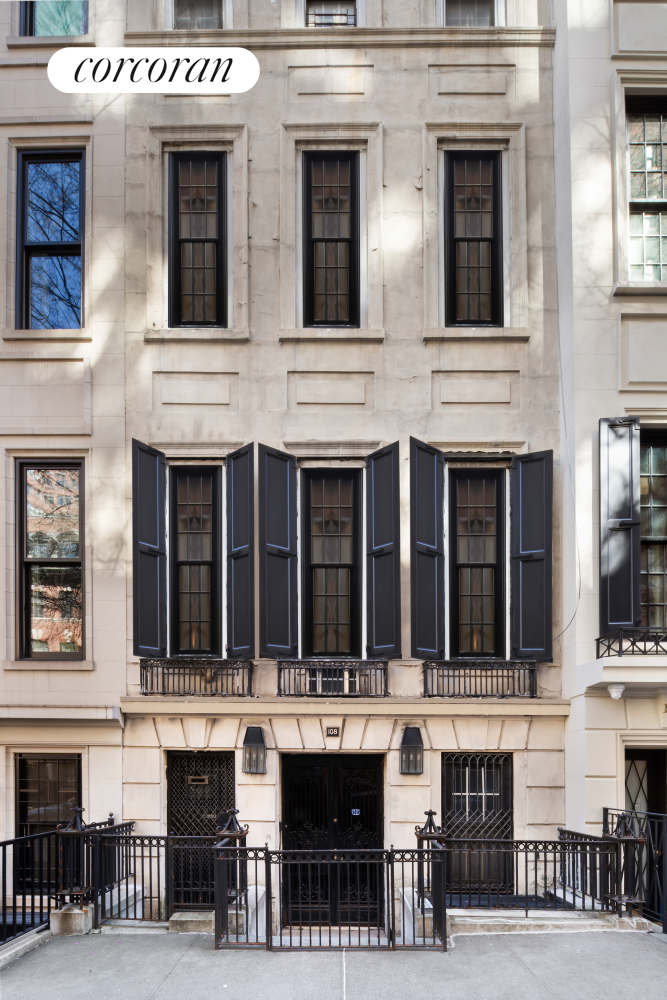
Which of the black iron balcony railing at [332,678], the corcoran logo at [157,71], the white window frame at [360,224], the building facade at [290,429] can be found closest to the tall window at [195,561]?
the building facade at [290,429]

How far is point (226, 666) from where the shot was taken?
11727 millimetres

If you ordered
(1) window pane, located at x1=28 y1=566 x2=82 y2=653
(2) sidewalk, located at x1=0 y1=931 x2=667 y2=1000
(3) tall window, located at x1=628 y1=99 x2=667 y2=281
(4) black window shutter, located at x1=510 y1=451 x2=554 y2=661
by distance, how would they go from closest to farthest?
(2) sidewalk, located at x1=0 y1=931 x2=667 y2=1000
(4) black window shutter, located at x1=510 y1=451 x2=554 y2=661
(3) tall window, located at x1=628 y1=99 x2=667 y2=281
(1) window pane, located at x1=28 y1=566 x2=82 y2=653

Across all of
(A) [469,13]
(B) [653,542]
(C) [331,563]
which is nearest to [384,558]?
(C) [331,563]

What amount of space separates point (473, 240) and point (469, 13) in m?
3.56

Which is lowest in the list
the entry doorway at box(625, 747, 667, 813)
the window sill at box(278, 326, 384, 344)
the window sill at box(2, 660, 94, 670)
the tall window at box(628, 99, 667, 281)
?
the entry doorway at box(625, 747, 667, 813)

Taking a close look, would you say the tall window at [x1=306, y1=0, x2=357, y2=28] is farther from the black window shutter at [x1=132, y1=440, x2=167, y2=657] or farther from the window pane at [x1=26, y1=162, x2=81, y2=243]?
the black window shutter at [x1=132, y1=440, x2=167, y2=657]

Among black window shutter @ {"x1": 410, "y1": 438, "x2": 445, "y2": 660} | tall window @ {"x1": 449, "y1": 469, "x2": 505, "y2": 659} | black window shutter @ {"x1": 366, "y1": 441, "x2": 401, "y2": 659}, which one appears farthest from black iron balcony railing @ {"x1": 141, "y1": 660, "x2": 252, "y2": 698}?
tall window @ {"x1": 449, "y1": 469, "x2": 505, "y2": 659}

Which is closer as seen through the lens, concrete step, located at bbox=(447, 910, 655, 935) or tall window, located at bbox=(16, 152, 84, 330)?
concrete step, located at bbox=(447, 910, 655, 935)

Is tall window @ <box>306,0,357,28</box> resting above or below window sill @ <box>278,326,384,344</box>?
above

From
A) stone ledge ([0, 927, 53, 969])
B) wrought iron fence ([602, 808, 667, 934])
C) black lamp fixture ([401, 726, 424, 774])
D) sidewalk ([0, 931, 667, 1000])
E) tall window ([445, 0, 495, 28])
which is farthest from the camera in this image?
tall window ([445, 0, 495, 28])

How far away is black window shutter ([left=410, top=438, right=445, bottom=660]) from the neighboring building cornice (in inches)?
232

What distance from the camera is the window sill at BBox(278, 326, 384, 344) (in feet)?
39.5

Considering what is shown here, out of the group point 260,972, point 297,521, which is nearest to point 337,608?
point 297,521

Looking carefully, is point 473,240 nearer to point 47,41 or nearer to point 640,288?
point 640,288
